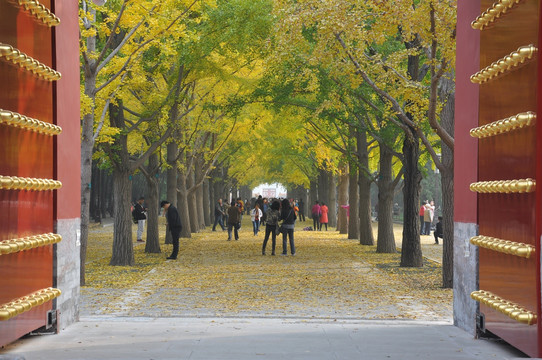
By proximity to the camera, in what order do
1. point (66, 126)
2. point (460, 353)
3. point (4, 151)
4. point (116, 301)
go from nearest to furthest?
point (4, 151) → point (460, 353) → point (66, 126) → point (116, 301)

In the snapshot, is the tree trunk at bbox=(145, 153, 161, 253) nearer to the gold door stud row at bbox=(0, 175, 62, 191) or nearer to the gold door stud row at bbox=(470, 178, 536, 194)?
the gold door stud row at bbox=(0, 175, 62, 191)

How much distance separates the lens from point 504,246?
7750mm

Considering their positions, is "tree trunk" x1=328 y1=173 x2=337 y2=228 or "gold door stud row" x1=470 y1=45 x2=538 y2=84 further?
"tree trunk" x1=328 y1=173 x2=337 y2=228

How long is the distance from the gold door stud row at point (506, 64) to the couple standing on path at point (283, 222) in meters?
18.8

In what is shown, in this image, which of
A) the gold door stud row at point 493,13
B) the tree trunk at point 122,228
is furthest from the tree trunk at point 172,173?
the gold door stud row at point 493,13

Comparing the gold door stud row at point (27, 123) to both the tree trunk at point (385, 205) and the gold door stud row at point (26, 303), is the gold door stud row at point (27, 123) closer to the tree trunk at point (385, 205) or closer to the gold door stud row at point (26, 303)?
the gold door stud row at point (26, 303)

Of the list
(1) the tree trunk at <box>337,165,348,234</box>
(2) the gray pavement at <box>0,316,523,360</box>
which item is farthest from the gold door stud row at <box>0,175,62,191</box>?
(1) the tree trunk at <box>337,165,348,234</box>

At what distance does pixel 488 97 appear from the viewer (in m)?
8.90

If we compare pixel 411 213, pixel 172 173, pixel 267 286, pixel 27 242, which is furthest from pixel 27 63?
pixel 172 173

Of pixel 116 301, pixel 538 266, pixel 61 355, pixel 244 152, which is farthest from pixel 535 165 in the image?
pixel 244 152

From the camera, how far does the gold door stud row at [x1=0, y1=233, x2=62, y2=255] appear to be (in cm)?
722

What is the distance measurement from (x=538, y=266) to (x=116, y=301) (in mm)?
10321

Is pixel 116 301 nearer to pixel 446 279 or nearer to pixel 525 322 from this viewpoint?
pixel 446 279

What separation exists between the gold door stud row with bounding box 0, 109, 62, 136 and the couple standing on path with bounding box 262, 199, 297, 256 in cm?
1862
